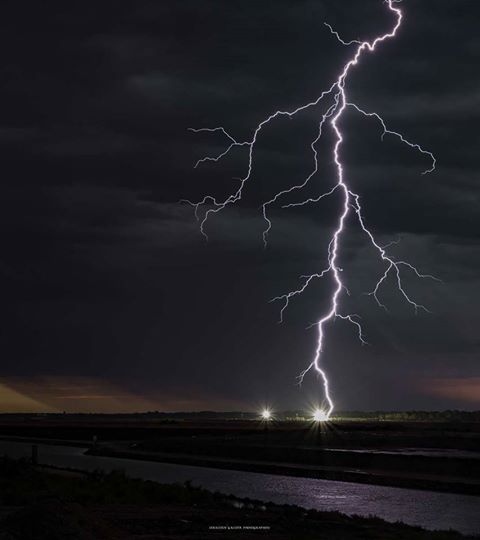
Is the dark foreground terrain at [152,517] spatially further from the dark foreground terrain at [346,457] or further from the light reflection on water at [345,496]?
the dark foreground terrain at [346,457]

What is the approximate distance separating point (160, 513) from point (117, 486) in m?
6.50

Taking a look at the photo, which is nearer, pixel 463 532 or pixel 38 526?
pixel 38 526

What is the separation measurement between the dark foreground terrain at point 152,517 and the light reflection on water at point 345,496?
226cm

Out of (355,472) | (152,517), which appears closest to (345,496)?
(355,472)

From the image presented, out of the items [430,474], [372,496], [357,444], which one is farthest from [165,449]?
[372,496]

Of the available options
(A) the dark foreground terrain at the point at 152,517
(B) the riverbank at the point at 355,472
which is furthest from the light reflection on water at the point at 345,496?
(A) the dark foreground terrain at the point at 152,517

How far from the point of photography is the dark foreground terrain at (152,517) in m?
15.9

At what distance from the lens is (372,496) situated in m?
30.2

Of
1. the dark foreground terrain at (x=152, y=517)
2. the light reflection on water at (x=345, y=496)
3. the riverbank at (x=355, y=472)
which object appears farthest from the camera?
the riverbank at (x=355, y=472)

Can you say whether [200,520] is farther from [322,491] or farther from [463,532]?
[322,491]

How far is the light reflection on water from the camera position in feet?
79.9

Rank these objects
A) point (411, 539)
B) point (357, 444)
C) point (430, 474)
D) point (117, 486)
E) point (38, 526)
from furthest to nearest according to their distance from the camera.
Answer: point (357, 444), point (430, 474), point (117, 486), point (411, 539), point (38, 526)

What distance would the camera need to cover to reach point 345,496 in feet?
99.1

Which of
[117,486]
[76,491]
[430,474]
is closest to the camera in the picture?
[76,491]
